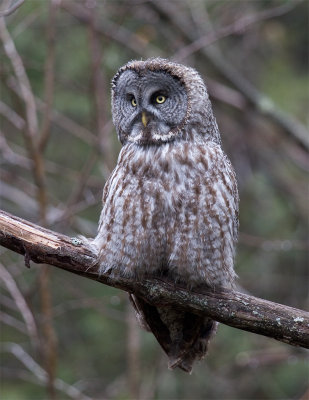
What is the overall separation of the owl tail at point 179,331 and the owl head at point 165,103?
1.08 meters

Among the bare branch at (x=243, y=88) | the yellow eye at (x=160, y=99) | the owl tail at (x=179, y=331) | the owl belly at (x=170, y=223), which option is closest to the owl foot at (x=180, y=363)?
the owl tail at (x=179, y=331)

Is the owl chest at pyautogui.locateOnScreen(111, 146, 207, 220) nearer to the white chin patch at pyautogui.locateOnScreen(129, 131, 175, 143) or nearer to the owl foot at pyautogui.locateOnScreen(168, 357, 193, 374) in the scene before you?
the white chin patch at pyautogui.locateOnScreen(129, 131, 175, 143)

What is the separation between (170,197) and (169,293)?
0.58 meters

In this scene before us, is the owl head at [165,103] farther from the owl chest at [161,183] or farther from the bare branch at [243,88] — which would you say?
the bare branch at [243,88]

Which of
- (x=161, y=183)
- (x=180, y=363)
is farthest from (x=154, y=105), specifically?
(x=180, y=363)

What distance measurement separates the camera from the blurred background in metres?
6.51

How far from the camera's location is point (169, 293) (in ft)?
13.1

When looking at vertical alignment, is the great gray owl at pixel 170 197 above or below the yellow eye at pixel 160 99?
below

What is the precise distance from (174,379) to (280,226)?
2.38m

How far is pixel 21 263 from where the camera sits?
578cm

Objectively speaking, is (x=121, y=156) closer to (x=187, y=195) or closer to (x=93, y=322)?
(x=187, y=195)

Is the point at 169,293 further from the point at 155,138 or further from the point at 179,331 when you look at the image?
the point at 155,138

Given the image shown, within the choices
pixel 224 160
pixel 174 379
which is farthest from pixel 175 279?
pixel 174 379

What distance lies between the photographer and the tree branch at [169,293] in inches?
150
